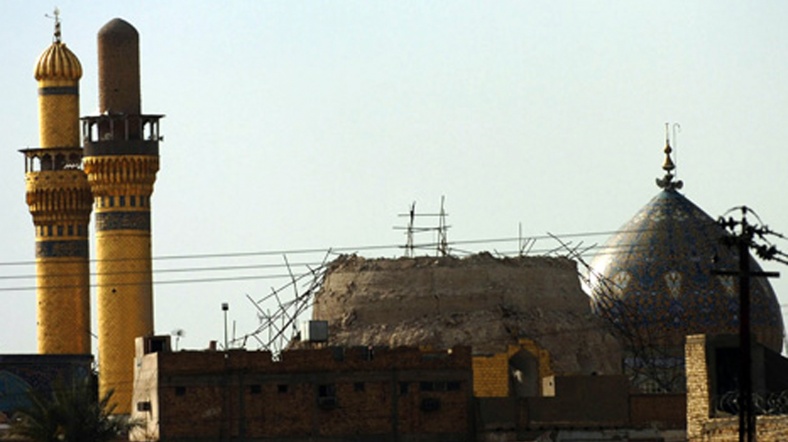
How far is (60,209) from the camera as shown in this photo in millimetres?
59781

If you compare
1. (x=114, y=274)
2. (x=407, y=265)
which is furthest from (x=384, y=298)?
(x=114, y=274)

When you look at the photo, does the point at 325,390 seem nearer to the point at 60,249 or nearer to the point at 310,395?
the point at 310,395

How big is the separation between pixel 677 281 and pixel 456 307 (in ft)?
42.8

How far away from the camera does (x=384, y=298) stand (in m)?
47.5

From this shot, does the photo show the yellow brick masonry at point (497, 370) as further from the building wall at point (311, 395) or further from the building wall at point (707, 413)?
the building wall at point (707, 413)

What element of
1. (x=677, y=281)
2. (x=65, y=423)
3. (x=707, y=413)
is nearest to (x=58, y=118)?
(x=677, y=281)

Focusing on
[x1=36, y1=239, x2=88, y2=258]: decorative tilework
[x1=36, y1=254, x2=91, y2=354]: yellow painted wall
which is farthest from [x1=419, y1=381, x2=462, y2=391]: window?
[x1=36, y1=239, x2=88, y2=258]: decorative tilework

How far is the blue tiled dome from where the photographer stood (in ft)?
192

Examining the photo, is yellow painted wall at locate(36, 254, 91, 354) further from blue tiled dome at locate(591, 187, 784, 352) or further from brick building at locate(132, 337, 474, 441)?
brick building at locate(132, 337, 474, 441)

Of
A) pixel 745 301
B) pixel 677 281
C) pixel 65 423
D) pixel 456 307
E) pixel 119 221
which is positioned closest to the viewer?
pixel 745 301

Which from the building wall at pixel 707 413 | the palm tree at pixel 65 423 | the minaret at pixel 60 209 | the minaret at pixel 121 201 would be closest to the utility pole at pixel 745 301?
the building wall at pixel 707 413

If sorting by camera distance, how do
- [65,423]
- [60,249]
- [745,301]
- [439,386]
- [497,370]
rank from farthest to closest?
[60,249] → [497,370] → [439,386] → [65,423] → [745,301]

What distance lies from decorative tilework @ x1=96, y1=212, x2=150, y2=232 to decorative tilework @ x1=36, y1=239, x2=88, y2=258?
273cm

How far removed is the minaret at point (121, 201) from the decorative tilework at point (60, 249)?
265 centimetres
